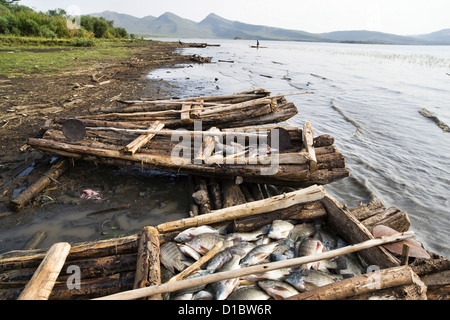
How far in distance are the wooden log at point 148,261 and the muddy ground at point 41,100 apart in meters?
4.22

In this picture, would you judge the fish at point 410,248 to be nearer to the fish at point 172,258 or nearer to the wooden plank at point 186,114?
the fish at point 172,258

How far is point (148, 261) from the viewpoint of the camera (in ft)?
9.60

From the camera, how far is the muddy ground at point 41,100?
6.63m

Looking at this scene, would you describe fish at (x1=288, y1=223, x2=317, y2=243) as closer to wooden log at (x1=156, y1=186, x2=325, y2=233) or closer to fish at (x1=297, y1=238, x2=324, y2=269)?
fish at (x1=297, y1=238, x2=324, y2=269)

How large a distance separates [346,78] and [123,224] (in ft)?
103

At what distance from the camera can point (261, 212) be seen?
13.1 feet

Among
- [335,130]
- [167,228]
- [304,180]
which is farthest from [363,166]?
[167,228]

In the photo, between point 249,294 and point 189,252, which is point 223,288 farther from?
point 189,252

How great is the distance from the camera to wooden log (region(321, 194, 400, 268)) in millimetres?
3120

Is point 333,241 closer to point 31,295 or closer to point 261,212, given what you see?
point 261,212

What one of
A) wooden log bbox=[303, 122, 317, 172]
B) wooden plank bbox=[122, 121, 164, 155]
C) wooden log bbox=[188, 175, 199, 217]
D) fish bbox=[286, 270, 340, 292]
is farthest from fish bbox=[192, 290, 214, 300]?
wooden plank bbox=[122, 121, 164, 155]

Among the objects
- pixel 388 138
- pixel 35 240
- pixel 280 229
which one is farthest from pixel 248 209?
pixel 388 138

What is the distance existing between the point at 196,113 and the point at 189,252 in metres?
5.54

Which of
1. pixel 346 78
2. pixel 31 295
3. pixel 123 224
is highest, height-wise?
pixel 346 78
